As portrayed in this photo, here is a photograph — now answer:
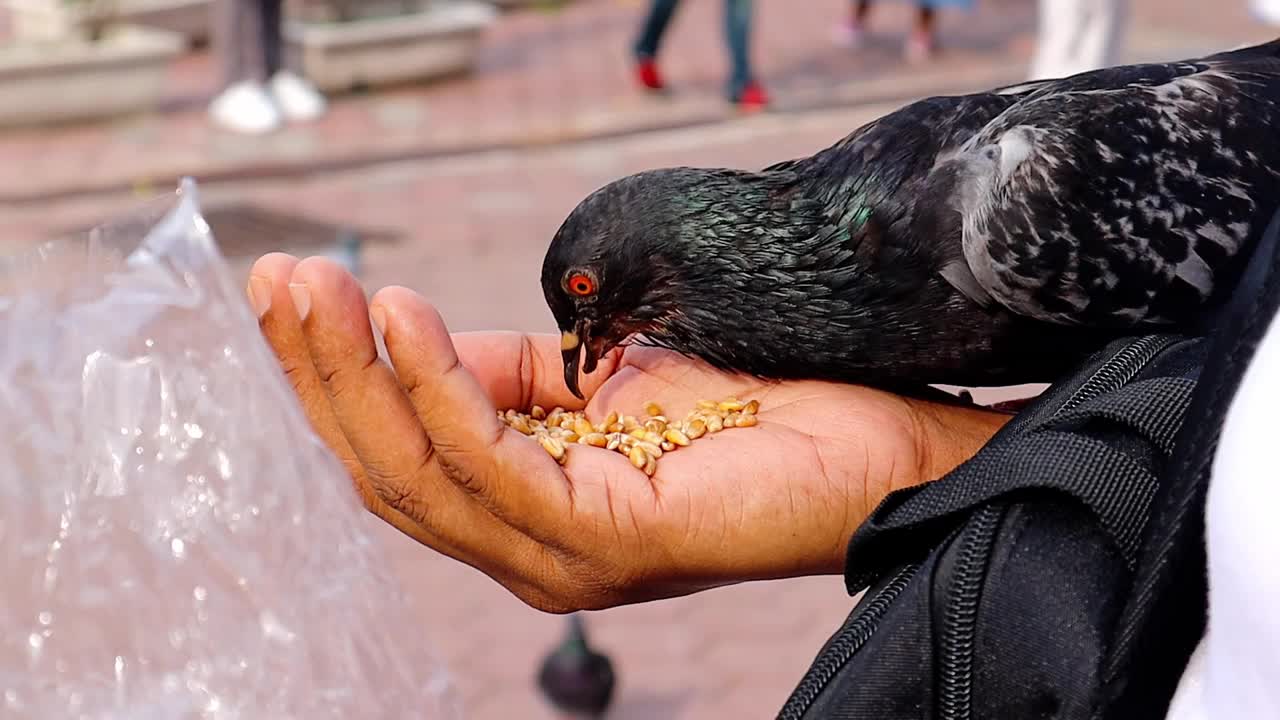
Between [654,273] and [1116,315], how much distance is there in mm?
647

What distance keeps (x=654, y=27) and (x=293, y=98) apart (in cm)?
250

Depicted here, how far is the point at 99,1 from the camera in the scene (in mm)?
→ 10914

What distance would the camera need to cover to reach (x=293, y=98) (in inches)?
396

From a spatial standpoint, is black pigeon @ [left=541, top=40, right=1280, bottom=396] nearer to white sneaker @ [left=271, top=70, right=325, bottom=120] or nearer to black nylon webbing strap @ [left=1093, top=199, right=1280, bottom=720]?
black nylon webbing strap @ [left=1093, top=199, right=1280, bottom=720]

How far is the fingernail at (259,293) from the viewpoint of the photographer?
5.26 ft

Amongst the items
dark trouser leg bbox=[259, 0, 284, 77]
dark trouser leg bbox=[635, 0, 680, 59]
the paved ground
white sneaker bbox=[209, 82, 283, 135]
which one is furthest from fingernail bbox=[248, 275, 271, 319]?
dark trouser leg bbox=[635, 0, 680, 59]

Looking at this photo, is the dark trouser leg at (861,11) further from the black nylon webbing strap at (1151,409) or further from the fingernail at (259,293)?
the black nylon webbing strap at (1151,409)

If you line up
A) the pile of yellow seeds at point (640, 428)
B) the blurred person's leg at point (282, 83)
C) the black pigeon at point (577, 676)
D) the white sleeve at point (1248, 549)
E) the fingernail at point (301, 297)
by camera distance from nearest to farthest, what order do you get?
the white sleeve at point (1248, 549), the fingernail at point (301, 297), the pile of yellow seeds at point (640, 428), the black pigeon at point (577, 676), the blurred person's leg at point (282, 83)

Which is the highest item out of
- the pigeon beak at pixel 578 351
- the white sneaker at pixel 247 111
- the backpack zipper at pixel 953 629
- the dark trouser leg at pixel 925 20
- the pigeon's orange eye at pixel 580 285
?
Answer: the backpack zipper at pixel 953 629

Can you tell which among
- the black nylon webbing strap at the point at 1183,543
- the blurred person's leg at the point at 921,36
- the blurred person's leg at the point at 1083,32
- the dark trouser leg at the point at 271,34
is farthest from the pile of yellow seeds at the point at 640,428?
the blurred person's leg at the point at 921,36

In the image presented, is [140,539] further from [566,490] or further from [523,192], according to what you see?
[523,192]

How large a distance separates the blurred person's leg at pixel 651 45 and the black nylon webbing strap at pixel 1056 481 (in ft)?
30.1

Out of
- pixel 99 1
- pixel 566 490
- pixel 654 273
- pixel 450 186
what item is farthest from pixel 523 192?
pixel 566 490

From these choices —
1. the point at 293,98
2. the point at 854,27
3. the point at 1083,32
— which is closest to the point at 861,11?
the point at 854,27
